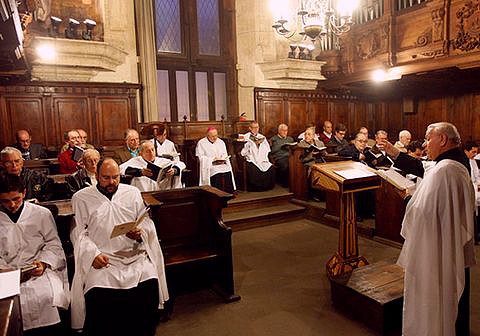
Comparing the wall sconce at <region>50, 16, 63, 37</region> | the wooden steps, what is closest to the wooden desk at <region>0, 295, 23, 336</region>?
the wooden steps

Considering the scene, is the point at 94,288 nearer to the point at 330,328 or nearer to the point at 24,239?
the point at 24,239

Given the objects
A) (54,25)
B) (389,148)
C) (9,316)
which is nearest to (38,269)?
(9,316)

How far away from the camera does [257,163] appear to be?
7512 mm

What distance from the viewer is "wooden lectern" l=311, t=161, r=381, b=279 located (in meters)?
3.55

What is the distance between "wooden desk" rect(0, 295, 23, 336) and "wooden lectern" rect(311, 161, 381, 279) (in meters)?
2.57

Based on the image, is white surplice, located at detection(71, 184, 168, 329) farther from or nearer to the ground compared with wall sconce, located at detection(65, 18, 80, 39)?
nearer to the ground

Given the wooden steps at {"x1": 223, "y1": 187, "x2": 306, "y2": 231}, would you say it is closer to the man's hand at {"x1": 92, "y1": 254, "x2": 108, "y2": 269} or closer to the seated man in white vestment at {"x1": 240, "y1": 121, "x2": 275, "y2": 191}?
the seated man in white vestment at {"x1": 240, "y1": 121, "x2": 275, "y2": 191}

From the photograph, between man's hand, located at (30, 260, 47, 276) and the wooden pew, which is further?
the wooden pew

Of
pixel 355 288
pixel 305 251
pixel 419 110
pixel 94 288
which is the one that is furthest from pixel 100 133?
pixel 419 110

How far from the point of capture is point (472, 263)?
255 cm

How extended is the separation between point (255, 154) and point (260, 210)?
135 centimetres

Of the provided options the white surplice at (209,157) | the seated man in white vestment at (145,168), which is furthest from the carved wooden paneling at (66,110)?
the seated man in white vestment at (145,168)

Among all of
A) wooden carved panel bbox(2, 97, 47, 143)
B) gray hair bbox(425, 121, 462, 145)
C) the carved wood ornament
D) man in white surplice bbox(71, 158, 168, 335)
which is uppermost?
the carved wood ornament

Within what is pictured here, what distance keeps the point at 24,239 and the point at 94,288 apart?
1.95 ft
